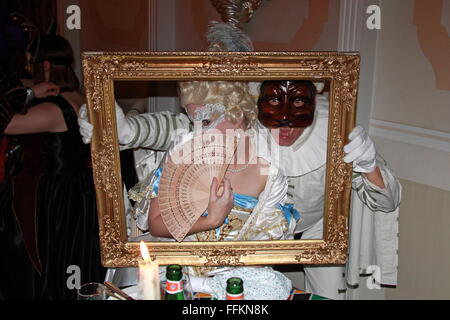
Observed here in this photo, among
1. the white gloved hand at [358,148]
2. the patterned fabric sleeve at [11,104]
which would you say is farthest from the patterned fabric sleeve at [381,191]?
the patterned fabric sleeve at [11,104]

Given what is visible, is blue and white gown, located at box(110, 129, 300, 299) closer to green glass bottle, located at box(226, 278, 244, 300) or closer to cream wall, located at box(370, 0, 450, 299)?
green glass bottle, located at box(226, 278, 244, 300)

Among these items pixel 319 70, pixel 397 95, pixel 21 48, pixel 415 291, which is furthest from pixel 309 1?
pixel 21 48

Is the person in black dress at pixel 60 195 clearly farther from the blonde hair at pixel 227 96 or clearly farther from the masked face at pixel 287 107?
the masked face at pixel 287 107

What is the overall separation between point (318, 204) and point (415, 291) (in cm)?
72

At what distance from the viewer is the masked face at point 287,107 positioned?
1.49 m

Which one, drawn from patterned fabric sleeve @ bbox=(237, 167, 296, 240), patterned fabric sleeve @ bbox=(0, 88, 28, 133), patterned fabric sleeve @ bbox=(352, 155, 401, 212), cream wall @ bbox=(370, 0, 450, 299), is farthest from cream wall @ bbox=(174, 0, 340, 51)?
patterned fabric sleeve @ bbox=(0, 88, 28, 133)

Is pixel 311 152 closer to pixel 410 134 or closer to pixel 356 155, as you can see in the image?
pixel 356 155

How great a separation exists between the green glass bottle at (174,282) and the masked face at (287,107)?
1.75 feet

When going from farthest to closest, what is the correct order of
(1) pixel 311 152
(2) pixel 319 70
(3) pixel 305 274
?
(3) pixel 305 274, (1) pixel 311 152, (2) pixel 319 70

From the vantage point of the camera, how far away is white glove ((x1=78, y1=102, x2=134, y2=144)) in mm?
1501

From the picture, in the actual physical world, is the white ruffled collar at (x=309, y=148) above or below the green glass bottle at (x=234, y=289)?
above

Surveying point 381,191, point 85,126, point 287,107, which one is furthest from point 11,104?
point 381,191

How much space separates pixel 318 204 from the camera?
1.61m

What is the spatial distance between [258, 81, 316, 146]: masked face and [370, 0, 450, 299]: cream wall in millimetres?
578
